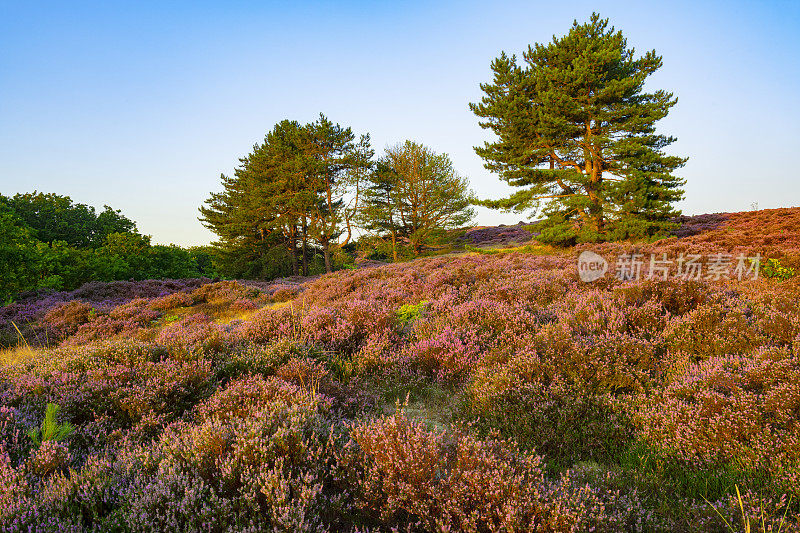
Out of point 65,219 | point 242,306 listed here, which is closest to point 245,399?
point 242,306

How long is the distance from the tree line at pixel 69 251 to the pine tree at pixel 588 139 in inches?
885

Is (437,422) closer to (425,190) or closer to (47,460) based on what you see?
(47,460)

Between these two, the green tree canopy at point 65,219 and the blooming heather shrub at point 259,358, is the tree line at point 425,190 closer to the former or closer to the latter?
the green tree canopy at point 65,219

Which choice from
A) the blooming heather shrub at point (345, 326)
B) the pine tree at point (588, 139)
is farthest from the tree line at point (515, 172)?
the blooming heather shrub at point (345, 326)

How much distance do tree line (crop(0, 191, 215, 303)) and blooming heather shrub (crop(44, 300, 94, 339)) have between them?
2962mm

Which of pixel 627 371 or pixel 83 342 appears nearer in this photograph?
pixel 627 371

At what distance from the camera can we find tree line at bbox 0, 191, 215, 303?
11.5 meters

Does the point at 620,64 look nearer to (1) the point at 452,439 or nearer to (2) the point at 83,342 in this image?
(1) the point at 452,439

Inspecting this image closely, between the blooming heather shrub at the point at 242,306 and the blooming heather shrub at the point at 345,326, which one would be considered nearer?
the blooming heather shrub at the point at 345,326

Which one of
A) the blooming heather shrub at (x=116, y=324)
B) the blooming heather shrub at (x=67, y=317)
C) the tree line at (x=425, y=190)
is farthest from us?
the tree line at (x=425, y=190)

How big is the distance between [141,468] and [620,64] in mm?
26995

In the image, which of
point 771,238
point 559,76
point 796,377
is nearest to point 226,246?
point 559,76

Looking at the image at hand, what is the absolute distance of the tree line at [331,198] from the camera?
83.3 feet

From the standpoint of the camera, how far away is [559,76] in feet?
65.6
